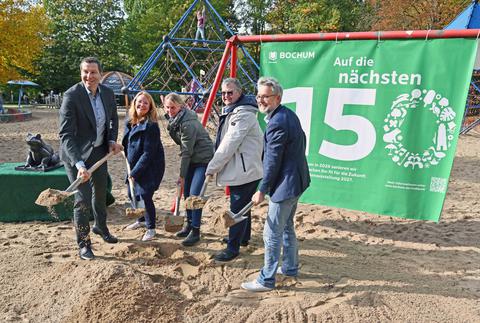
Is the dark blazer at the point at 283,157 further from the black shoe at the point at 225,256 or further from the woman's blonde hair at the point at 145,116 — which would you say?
the woman's blonde hair at the point at 145,116

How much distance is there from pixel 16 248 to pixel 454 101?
4416 mm

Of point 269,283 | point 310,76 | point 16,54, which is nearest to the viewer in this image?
point 269,283

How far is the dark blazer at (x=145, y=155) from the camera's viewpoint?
3.94 metres

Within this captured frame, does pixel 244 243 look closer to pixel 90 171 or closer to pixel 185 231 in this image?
pixel 185 231

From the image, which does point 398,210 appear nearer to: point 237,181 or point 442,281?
point 442,281

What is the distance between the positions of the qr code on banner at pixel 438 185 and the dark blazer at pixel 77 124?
3.19 metres

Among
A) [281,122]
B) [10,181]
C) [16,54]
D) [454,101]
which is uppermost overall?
[16,54]

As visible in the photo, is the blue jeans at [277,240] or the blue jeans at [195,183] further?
the blue jeans at [195,183]

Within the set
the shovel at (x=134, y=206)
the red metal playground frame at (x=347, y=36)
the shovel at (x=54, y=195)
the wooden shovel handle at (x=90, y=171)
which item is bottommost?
the shovel at (x=134, y=206)

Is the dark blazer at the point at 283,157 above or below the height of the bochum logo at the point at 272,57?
below

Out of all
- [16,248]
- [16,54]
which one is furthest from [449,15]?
[16,248]

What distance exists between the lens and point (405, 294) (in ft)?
10.4

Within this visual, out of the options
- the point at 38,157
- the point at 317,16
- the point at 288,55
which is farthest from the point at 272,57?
the point at 317,16

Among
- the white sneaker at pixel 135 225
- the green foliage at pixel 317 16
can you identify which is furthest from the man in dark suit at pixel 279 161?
the green foliage at pixel 317 16
